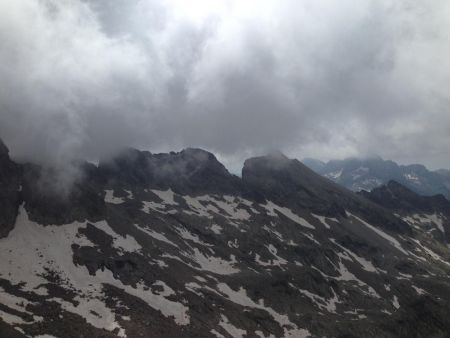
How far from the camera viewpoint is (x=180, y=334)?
3718 inches

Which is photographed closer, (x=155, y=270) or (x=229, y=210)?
(x=155, y=270)

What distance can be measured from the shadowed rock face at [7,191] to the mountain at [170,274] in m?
0.39

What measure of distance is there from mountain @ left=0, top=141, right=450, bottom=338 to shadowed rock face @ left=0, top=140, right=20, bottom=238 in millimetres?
387

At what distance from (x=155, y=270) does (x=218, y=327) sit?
2609 cm

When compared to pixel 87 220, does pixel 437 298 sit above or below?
below

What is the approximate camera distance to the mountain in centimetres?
9427

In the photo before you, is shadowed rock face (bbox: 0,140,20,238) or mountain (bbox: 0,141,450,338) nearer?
mountain (bbox: 0,141,450,338)

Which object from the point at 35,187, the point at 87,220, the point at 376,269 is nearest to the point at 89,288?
the point at 87,220

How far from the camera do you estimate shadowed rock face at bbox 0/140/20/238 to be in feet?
376

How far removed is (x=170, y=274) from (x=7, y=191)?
47380mm

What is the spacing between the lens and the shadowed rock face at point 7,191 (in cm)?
11451

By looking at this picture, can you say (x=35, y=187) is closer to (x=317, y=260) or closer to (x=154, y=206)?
(x=154, y=206)

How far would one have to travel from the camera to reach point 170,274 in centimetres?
12262

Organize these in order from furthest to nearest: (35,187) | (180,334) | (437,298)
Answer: (437,298)
(35,187)
(180,334)
